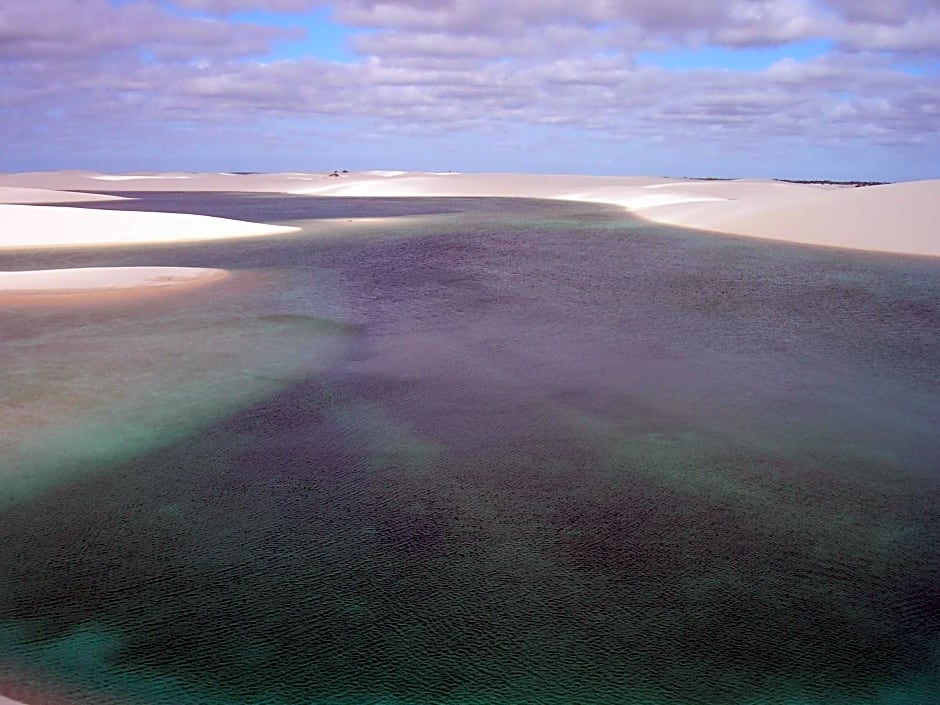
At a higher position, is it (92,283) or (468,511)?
(92,283)

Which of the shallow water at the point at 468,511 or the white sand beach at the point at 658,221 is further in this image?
the white sand beach at the point at 658,221

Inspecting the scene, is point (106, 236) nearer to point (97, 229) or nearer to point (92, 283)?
point (97, 229)

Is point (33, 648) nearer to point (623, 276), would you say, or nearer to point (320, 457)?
point (320, 457)

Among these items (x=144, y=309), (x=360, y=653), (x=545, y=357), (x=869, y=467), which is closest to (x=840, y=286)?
(x=545, y=357)

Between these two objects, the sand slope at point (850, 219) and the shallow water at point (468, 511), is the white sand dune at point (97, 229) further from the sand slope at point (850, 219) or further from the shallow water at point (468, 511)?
the sand slope at point (850, 219)

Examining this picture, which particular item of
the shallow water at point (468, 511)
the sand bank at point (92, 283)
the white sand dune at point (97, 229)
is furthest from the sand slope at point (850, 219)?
the sand bank at point (92, 283)

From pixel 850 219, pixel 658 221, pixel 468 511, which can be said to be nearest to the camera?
pixel 468 511

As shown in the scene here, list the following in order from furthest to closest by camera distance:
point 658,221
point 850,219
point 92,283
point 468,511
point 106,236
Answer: point 658,221
point 850,219
point 106,236
point 92,283
point 468,511

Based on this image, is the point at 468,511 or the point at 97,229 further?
the point at 97,229

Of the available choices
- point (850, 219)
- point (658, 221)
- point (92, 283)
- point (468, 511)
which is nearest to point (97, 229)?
point (92, 283)

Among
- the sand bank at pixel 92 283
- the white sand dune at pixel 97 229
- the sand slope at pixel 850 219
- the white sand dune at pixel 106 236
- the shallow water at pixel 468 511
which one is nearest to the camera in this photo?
the shallow water at pixel 468 511
